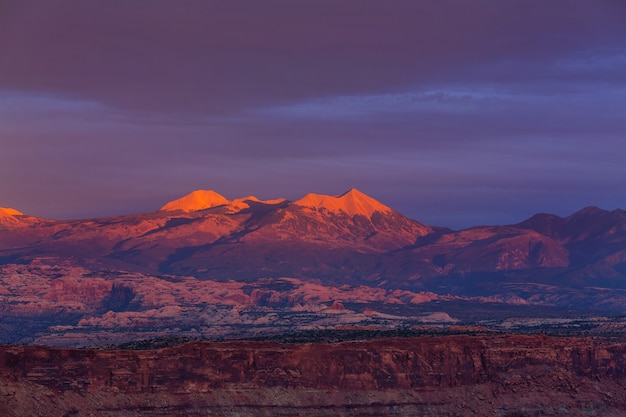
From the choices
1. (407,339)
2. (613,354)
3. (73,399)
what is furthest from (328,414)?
(613,354)

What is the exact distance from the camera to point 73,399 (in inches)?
4186

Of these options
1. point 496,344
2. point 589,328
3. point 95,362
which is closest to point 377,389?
point 496,344

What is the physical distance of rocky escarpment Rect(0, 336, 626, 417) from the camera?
107188 mm

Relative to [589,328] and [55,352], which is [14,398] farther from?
[589,328]

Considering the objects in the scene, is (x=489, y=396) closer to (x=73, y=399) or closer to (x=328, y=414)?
(x=328, y=414)

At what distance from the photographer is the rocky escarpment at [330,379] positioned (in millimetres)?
107188

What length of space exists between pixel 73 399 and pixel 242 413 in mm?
14084

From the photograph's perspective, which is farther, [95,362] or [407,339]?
[407,339]

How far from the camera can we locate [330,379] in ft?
396

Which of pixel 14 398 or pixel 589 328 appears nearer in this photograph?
pixel 14 398

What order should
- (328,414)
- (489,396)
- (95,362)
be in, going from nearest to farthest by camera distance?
(95,362) < (328,414) < (489,396)

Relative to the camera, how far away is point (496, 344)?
130m

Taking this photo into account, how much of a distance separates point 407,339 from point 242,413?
20.7m

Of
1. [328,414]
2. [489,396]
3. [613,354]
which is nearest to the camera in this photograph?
[328,414]
